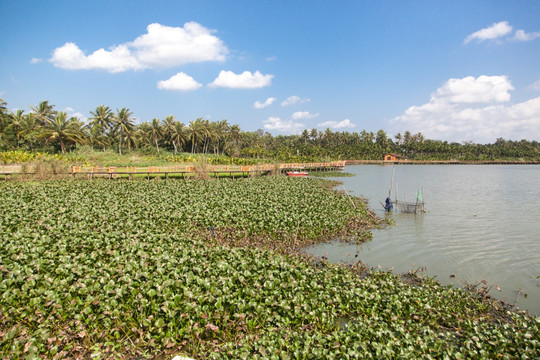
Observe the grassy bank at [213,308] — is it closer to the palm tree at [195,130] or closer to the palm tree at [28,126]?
the palm tree at [28,126]

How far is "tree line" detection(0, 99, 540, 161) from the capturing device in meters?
45.1

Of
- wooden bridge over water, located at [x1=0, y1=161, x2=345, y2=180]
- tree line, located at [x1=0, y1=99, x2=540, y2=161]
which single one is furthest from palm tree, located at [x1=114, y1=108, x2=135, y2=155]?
wooden bridge over water, located at [x1=0, y1=161, x2=345, y2=180]

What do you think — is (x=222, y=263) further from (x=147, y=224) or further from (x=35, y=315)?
(x=147, y=224)

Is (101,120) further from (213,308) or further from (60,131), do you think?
(213,308)

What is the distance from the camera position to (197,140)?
65.4m

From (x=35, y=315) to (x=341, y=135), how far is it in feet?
354

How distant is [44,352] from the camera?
5.29m

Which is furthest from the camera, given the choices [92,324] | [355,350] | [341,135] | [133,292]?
[341,135]

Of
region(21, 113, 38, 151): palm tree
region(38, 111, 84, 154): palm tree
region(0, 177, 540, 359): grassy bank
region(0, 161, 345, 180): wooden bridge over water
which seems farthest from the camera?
region(21, 113, 38, 151): palm tree

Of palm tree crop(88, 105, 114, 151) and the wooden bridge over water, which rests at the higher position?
palm tree crop(88, 105, 114, 151)

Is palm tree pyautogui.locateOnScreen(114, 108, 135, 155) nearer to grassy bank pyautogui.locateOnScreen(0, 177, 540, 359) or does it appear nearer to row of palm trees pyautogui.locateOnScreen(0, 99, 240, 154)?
row of palm trees pyautogui.locateOnScreen(0, 99, 240, 154)

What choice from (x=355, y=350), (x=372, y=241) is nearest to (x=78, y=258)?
(x=355, y=350)

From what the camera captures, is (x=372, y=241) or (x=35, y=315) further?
(x=372, y=241)

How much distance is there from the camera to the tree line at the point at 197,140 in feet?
148
